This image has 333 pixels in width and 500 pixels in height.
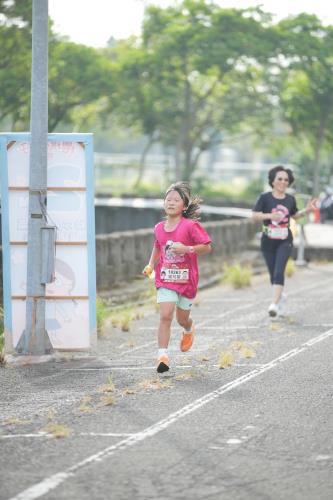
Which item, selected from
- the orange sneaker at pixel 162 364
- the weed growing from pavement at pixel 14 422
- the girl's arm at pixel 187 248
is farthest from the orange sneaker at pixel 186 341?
the weed growing from pavement at pixel 14 422

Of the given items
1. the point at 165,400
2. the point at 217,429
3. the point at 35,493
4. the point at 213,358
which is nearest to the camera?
the point at 35,493

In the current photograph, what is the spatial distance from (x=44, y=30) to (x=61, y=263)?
6.92 feet

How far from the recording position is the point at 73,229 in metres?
11.4

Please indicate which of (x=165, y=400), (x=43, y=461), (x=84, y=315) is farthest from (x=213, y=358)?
(x=43, y=461)

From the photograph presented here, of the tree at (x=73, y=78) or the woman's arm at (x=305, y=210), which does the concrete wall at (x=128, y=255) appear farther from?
the tree at (x=73, y=78)

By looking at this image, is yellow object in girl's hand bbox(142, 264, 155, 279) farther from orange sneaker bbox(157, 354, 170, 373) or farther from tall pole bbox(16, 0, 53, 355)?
tall pole bbox(16, 0, 53, 355)

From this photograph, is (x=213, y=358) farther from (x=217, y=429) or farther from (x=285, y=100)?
(x=285, y=100)

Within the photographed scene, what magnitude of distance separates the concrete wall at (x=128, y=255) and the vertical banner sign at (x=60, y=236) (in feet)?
17.2

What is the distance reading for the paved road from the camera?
6.48 metres

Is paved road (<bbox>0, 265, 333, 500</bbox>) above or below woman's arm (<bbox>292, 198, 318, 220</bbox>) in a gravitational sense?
below

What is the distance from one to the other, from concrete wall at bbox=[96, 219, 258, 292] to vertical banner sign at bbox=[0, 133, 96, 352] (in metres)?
5.25

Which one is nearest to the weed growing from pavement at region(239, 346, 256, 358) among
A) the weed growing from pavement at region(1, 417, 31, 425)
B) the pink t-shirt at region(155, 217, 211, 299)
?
the pink t-shirt at region(155, 217, 211, 299)

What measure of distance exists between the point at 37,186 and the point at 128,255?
22.8 ft

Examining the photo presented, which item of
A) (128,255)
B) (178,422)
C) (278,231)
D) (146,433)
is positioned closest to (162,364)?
(178,422)
